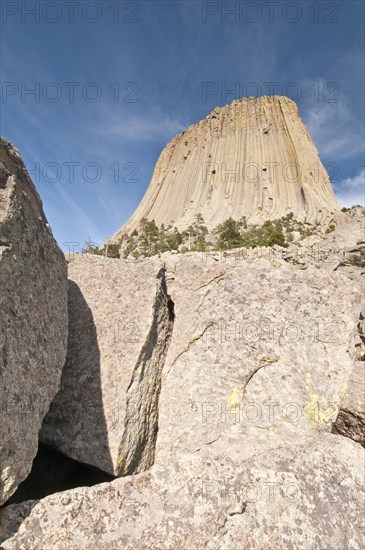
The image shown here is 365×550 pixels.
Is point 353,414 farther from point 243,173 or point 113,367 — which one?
point 243,173

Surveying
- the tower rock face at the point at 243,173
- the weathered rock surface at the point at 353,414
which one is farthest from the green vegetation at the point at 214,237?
the weathered rock surface at the point at 353,414

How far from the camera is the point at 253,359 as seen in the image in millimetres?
4887

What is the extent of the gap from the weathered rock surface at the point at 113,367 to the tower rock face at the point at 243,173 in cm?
5677

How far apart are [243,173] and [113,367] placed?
7085 centimetres

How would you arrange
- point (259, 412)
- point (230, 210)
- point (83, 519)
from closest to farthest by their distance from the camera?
Result: point (83, 519), point (259, 412), point (230, 210)

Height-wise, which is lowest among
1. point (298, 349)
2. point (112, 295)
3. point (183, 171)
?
point (298, 349)

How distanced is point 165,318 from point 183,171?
258 ft

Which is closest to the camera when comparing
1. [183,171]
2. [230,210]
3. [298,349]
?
[298,349]

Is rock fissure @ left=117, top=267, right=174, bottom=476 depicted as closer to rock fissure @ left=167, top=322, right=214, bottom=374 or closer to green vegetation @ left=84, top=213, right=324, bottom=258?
rock fissure @ left=167, top=322, right=214, bottom=374

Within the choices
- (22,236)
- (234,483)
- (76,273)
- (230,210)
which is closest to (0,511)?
(234,483)

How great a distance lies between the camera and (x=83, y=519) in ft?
9.79

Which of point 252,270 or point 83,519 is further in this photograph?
point 252,270

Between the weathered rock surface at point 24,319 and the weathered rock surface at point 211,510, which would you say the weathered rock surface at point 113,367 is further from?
the weathered rock surface at point 211,510

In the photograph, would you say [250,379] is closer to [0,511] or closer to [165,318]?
[165,318]
